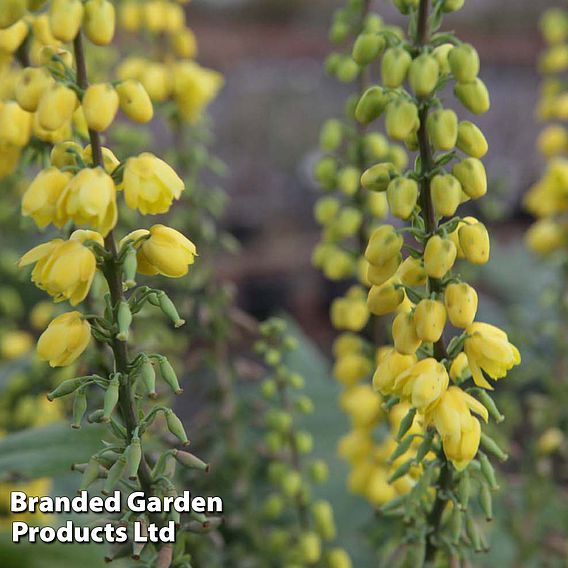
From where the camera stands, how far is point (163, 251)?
675 mm

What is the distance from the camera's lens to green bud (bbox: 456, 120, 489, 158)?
706 millimetres

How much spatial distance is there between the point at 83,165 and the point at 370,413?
56cm

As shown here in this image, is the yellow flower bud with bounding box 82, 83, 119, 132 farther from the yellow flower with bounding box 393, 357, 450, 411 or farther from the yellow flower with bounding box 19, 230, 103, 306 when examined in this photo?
the yellow flower with bounding box 393, 357, 450, 411

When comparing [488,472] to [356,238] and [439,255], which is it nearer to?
[439,255]

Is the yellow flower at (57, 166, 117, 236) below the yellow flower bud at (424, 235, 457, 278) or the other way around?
the other way around

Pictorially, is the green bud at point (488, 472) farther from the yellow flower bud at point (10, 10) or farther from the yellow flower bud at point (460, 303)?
the yellow flower bud at point (10, 10)

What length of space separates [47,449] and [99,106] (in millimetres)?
465

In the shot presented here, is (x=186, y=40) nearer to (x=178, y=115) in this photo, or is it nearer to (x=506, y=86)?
(x=178, y=115)

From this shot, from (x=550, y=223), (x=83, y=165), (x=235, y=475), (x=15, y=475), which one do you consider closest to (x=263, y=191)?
(x=550, y=223)

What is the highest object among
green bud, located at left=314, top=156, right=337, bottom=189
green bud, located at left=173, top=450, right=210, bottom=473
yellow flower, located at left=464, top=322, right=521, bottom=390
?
green bud, located at left=314, top=156, right=337, bottom=189

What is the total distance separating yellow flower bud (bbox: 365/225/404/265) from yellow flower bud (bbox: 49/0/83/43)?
29cm

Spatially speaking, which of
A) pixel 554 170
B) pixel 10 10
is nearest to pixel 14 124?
pixel 10 10

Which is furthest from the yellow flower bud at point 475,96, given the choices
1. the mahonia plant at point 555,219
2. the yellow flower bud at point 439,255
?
the mahonia plant at point 555,219

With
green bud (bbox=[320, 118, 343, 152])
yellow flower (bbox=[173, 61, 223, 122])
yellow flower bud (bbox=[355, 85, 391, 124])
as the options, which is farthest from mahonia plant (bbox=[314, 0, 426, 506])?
yellow flower bud (bbox=[355, 85, 391, 124])
